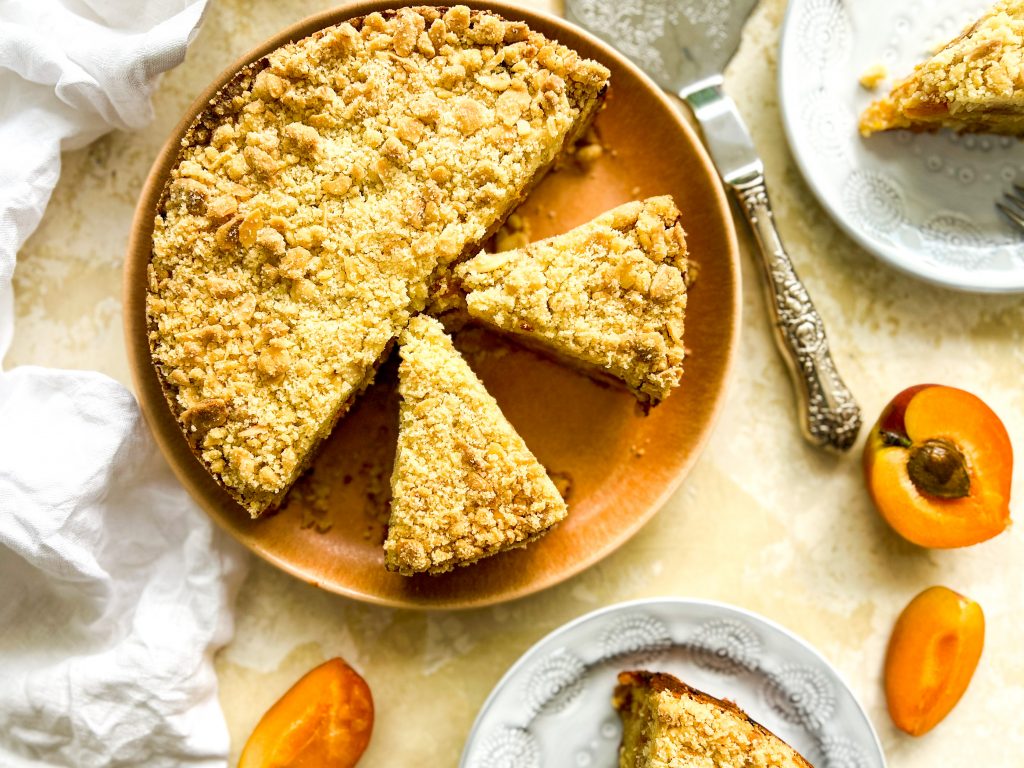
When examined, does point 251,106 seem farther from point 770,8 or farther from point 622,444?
point 770,8

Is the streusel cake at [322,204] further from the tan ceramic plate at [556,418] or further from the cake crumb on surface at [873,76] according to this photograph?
the cake crumb on surface at [873,76]

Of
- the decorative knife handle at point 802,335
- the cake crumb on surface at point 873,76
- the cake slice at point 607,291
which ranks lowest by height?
the decorative knife handle at point 802,335

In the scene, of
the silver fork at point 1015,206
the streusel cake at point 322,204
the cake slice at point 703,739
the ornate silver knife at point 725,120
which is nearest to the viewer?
the streusel cake at point 322,204

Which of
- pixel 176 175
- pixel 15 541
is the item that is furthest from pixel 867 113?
pixel 15 541

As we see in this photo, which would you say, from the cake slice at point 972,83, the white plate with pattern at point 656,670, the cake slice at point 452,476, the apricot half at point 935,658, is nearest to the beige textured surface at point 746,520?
the apricot half at point 935,658

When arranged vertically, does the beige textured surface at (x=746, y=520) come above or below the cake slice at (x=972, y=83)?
below

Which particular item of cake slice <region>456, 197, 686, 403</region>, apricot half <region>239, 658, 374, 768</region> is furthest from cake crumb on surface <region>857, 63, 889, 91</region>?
apricot half <region>239, 658, 374, 768</region>

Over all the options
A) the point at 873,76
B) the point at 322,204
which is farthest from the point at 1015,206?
the point at 322,204
